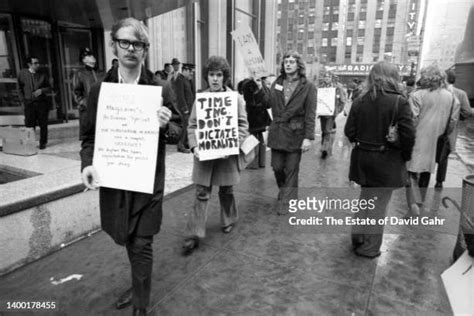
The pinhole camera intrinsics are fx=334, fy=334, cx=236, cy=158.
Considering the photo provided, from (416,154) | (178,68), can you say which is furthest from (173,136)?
(178,68)

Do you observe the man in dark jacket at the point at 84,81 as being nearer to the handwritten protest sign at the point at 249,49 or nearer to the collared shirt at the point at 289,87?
the handwritten protest sign at the point at 249,49

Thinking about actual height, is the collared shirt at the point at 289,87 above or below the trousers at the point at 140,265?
above

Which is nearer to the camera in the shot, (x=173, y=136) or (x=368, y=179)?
(x=173, y=136)

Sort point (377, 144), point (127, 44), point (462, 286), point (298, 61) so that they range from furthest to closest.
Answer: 1. point (298, 61)
2. point (377, 144)
3. point (462, 286)
4. point (127, 44)

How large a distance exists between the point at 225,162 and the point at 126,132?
1.52 meters

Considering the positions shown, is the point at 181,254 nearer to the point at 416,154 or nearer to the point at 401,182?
the point at 401,182

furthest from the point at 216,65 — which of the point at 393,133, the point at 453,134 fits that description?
the point at 453,134

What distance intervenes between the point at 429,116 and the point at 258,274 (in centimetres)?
294

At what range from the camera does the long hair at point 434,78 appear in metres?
4.05

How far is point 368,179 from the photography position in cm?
315

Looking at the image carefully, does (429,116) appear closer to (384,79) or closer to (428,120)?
(428,120)

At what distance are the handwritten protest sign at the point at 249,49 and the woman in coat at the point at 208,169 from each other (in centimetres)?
198

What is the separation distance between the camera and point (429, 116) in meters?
4.14

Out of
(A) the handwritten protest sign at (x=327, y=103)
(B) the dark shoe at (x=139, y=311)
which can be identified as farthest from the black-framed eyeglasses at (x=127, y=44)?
(A) the handwritten protest sign at (x=327, y=103)
